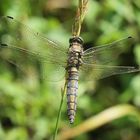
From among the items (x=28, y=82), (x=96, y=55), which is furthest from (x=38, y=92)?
(x=96, y=55)

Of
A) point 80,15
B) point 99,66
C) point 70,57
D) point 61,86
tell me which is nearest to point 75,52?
point 70,57

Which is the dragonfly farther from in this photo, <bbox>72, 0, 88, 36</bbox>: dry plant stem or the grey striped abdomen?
<bbox>72, 0, 88, 36</bbox>: dry plant stem

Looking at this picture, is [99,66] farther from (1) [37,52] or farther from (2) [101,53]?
(1) [37,52]

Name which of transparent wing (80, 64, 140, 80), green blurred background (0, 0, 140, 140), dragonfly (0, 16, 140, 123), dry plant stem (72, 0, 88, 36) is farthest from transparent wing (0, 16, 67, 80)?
green blurred background (0, 0, 140, 140)

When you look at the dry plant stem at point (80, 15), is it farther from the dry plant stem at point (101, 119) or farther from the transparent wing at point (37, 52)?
the dry plant stem at point (101, 119)

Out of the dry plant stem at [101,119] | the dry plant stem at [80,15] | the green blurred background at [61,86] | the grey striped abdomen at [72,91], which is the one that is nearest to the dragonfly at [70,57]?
the grey striped abdomen at [72,91]
